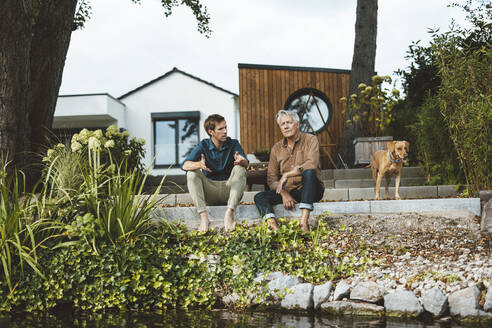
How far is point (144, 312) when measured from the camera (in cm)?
373

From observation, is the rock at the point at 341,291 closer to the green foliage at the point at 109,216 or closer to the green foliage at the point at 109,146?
the green foliage at the point at 109,216

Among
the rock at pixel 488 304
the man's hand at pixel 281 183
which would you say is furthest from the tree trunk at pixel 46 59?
the rock at pixel 488 304

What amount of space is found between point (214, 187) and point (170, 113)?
12.6 meters

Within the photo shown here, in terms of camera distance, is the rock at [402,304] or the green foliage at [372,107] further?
the green foliage at [372,107]

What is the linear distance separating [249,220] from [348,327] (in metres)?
1.89

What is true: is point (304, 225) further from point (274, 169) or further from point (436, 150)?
point (436, 150)

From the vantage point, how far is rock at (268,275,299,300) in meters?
3.68

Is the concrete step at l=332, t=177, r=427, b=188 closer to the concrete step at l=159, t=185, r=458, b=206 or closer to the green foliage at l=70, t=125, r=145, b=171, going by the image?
the concrete step at l=159, t=185, r=458, b=206

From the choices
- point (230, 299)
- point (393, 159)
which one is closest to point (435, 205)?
point (393, 159)

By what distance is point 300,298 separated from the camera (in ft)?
11.8

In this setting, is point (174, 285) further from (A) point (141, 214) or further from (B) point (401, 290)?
(B) point (401, 290)

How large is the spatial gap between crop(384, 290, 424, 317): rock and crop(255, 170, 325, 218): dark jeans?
122 cm

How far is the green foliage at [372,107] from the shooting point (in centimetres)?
959

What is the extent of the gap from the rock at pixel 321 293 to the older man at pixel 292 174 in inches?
31.4
